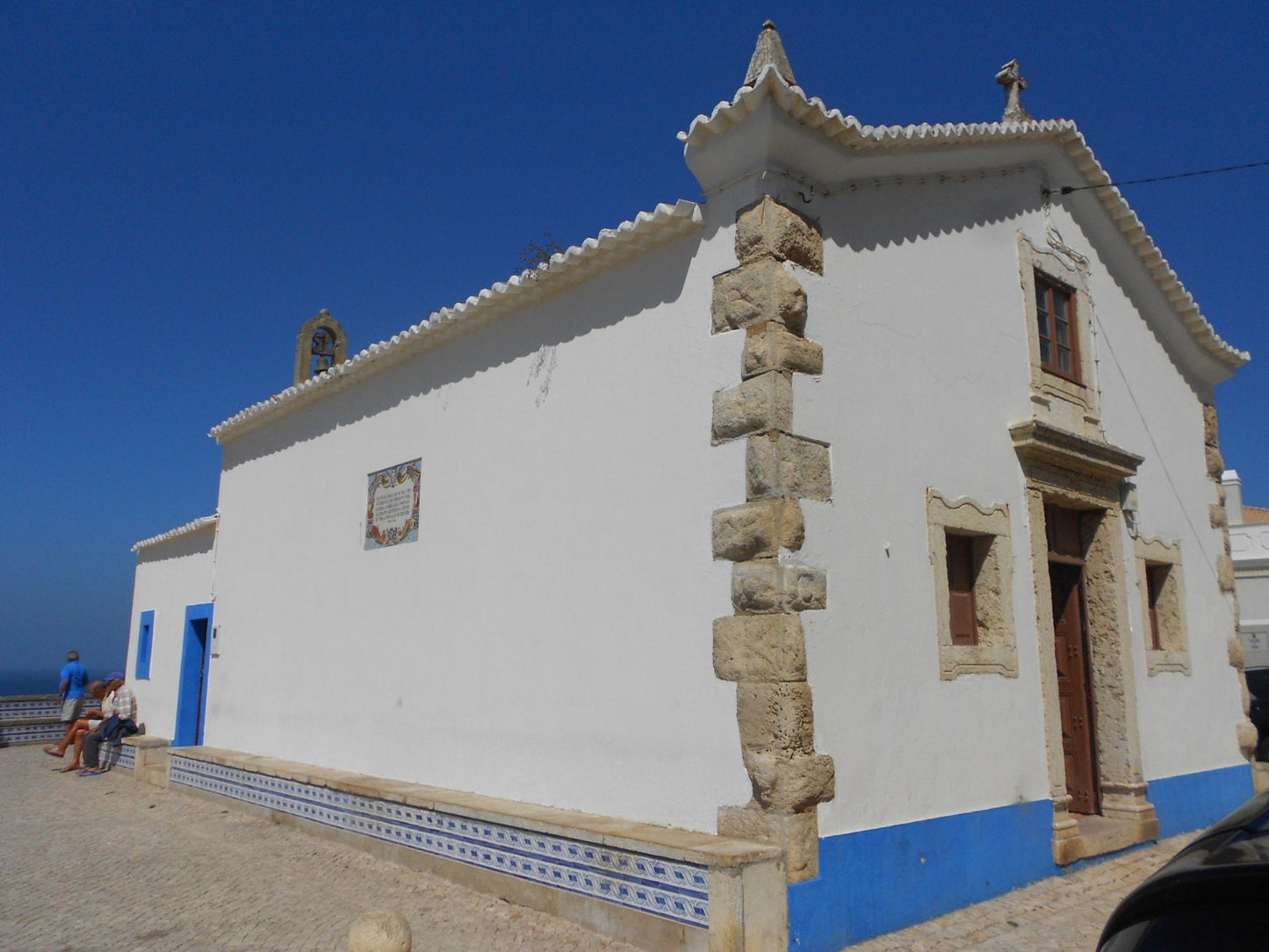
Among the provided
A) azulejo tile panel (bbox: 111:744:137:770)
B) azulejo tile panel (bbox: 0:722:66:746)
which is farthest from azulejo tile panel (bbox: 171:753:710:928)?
azulejo tile panel (bbox: 0:722:66:746)

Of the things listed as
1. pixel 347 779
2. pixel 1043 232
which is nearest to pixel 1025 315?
pixel 1043 232

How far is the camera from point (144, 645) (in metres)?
12.1

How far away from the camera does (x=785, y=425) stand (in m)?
4.79

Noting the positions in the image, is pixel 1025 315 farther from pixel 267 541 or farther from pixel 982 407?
pixel 267 541

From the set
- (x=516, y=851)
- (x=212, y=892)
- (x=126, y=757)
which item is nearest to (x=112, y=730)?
(x=126, y=757)

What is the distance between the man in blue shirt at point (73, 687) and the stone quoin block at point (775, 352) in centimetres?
1252

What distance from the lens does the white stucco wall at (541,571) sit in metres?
5.05

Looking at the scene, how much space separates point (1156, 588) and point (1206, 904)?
25.2ft

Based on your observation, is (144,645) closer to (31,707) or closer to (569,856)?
(31,707)

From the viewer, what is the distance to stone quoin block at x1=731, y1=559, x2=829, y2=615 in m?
4.57

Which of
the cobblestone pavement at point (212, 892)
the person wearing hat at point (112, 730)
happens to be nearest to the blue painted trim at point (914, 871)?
the cobblestone pavement at point (212, 892)

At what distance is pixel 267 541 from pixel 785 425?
6.42 m

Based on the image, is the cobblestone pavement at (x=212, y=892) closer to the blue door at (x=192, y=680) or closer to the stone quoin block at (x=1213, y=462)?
the blue door at (x=192, y=680)

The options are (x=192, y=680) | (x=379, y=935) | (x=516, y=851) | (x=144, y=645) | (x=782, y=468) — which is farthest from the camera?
(x=144, y=645)
